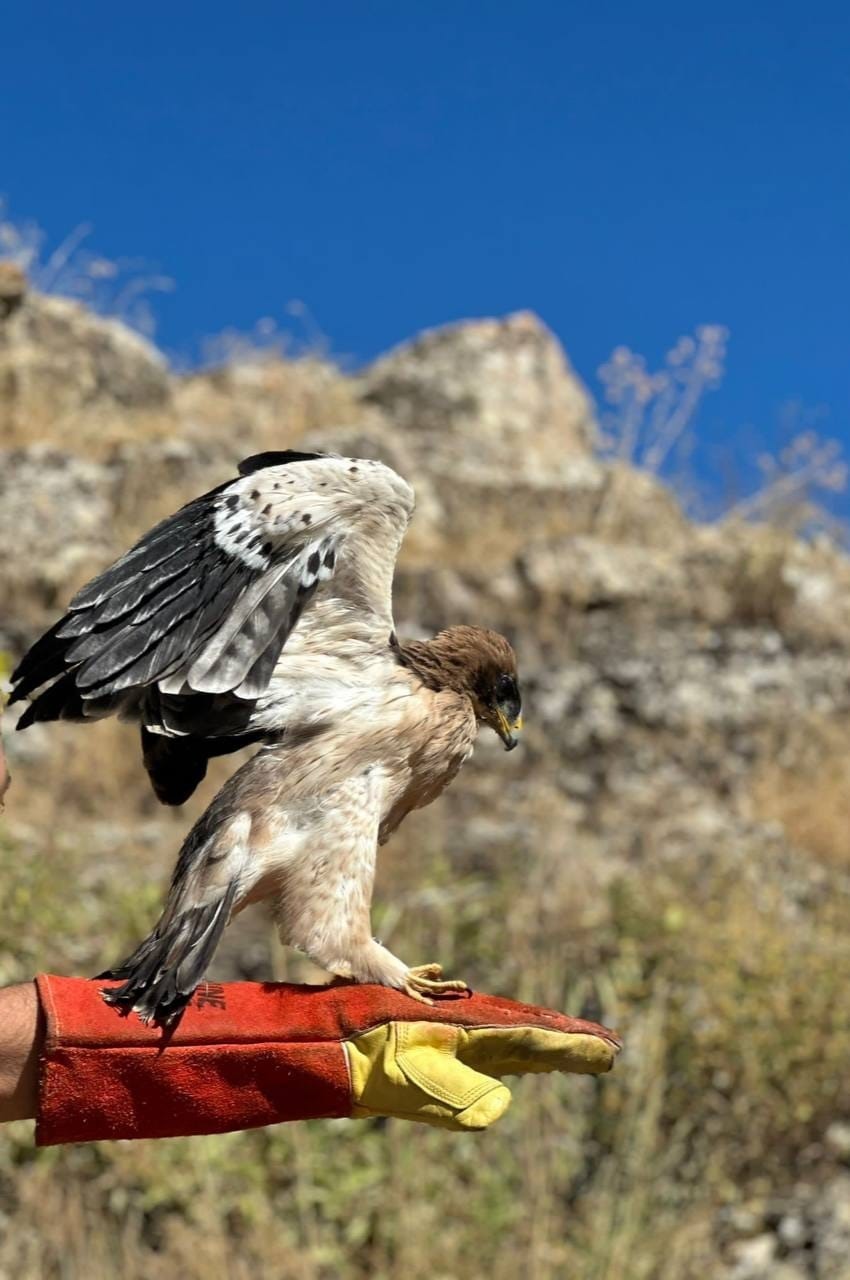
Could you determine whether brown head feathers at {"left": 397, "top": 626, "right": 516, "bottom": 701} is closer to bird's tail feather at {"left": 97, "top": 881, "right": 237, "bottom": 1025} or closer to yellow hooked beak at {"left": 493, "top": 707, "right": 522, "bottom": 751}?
yellow hooked beak at {"left": 493, "top": 707, "right": 522, "bottom": 751}

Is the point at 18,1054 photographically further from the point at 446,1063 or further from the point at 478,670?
the point at 478,670

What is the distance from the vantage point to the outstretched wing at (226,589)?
230 cm

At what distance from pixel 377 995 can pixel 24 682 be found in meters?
0.76

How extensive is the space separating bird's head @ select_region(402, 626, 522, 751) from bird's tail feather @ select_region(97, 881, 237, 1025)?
22.1 inches

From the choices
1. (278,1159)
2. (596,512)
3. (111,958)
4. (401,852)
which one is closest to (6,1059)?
(278,1159)

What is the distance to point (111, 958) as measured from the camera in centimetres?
569

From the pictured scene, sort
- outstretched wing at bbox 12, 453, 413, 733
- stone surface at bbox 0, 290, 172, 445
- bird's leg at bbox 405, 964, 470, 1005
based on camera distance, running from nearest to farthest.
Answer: outstretched wing at bbox 12, 453, 413, 733 → bird's leg at bbox 405, 964, 470, 1005 → stone surface at bbox 0, 290, 172, 445

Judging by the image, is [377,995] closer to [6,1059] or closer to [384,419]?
[6,1059]

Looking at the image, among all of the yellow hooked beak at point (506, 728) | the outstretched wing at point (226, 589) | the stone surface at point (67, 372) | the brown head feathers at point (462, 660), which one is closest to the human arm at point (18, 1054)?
A: the outstretched wing at point (226, 589)

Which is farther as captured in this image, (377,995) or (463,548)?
(463,548)

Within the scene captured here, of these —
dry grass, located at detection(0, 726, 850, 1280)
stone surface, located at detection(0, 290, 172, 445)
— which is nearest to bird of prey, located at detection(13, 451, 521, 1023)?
dry grass, located at detection(0, 726, 850, 1280)

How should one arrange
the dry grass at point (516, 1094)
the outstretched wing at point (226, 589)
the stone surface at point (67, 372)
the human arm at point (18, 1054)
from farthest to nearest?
the stone surface at point (67, 372) < the dry grass at point (516, 1094) < the outstretched wing at point (226, 589) < the human arm at point (18, 1054)

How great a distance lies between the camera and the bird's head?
269 centimetres

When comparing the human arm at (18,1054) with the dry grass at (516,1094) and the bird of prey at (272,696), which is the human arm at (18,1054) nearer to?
the bird of prey at (272,696)
